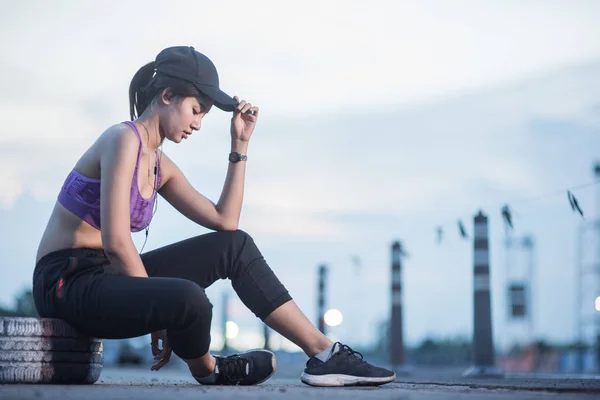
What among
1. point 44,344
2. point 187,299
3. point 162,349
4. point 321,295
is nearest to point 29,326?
point 44,344

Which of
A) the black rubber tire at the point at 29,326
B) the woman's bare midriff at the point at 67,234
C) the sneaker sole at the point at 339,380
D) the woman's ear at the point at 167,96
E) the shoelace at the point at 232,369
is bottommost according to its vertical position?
the sneaker sole at the point at 339,380

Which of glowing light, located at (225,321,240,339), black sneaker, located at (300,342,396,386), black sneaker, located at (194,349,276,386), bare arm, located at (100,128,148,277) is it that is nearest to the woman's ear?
bare arm, located at (100,128,148,277)

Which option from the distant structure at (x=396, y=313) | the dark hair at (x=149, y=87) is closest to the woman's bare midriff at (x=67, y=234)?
the dark hair at (x=149, y=87)

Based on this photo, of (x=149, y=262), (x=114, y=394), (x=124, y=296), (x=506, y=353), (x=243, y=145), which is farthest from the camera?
(x=506, y=353)

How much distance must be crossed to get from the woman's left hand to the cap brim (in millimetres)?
277

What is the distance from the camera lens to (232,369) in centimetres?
399

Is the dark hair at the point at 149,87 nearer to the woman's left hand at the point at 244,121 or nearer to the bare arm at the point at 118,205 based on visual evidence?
the bare arm at the point at 118,205

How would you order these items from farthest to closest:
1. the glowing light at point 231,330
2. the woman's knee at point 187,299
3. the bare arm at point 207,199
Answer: the glowing light at point 231,330 < the bare arm at point 207,199 < the woman's knee at point 187,299

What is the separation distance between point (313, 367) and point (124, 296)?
88 centimetres

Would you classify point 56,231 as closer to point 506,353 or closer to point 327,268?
point 327,268

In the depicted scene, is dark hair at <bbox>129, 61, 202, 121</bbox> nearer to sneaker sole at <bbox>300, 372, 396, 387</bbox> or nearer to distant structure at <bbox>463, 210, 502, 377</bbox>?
sneaker sole at <bbox>300, 372, 396, 387</bbox>

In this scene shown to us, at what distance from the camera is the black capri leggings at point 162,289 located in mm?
3484

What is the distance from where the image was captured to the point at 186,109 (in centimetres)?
387

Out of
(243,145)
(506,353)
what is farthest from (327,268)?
(506,353)
